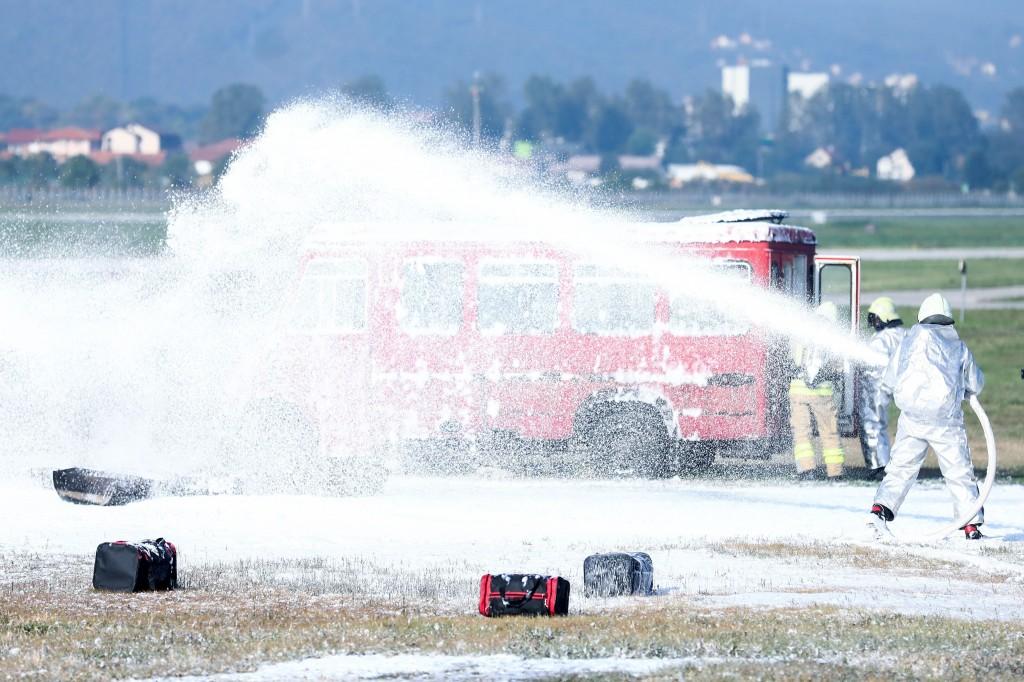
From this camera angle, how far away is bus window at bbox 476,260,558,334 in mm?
16953

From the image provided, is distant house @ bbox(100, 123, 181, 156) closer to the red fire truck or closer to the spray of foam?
the spray of foam

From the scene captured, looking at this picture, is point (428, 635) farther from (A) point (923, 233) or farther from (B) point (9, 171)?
(A) point (923, 233)

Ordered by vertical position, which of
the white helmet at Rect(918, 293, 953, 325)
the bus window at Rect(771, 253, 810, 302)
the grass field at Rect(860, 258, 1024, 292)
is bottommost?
the white helmet at Rect(918, 293, 953, 325)

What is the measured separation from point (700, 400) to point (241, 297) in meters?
4.76

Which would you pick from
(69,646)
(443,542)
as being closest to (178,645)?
(69,646)

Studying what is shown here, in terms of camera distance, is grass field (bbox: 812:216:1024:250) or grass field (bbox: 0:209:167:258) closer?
grass field (bbox: 0:209:167:258)

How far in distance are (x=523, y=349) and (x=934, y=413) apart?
4.87m

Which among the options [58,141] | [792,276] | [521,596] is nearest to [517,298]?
[792,276]

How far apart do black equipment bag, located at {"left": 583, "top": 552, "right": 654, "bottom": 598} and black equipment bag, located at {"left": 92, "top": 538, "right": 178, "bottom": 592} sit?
2.66 m

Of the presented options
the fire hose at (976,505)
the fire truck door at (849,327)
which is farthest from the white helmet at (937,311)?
the fire truck door at (849,327)

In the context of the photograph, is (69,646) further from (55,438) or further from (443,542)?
(55,438)

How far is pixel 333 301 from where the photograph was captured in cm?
1709

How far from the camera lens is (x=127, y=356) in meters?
18.5

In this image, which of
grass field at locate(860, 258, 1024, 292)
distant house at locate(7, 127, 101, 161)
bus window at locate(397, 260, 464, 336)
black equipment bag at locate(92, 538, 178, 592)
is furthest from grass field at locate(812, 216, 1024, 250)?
distant house at locate(7, 127, 101, 161)
